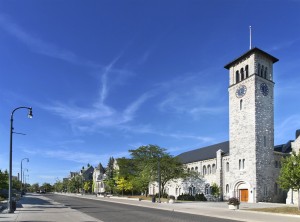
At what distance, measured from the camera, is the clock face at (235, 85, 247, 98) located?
184ft

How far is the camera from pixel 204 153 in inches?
2921

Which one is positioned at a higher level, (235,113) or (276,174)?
(235,113)

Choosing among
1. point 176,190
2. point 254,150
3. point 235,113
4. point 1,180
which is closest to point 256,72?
point 235,113

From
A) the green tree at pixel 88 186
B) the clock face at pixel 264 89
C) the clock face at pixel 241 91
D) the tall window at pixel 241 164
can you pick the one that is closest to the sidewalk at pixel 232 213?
the tall window at pixel 241 164

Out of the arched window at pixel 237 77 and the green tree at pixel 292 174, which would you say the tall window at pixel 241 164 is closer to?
the arched window at pixel 237 77

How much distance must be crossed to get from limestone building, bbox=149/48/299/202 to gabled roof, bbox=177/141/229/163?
20.3 ft

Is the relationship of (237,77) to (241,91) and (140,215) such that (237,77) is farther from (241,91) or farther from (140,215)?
(140,215)

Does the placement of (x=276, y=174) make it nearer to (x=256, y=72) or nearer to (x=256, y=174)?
(x=256, y=174)

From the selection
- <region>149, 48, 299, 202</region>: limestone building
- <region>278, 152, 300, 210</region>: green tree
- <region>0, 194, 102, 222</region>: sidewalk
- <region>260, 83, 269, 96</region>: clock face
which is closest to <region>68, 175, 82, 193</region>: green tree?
<region>149, 48, 299, 202</region>: limestone building

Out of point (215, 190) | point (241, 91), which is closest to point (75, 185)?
point (215, 190)

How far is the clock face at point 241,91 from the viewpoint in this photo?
56.0 metres

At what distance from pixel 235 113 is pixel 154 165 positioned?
1608 cm

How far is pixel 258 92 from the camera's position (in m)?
54.1

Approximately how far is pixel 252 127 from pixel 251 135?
123 centimetres
